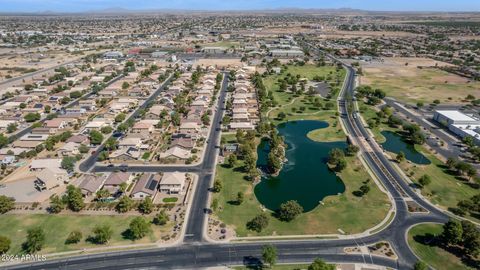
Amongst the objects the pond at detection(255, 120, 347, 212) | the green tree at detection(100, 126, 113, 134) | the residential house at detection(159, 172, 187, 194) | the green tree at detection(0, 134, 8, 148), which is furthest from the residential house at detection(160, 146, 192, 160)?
the green tree at detection(0, 134, 8, 148)

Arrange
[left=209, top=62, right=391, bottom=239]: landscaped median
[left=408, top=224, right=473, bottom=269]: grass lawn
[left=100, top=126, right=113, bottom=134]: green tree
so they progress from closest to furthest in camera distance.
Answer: [left=408, top=224, right=473, bottom=269]: grass lawn → [left=209, top=62, right=391, bottom=239]: landscaped median → [left=100, top=126, right=113, bottom=134]: green tree

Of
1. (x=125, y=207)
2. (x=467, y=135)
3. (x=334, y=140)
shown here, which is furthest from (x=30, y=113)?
(x=467, y=135)

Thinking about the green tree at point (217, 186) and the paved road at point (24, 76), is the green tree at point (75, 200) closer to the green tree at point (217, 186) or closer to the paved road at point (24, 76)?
the green tree at point (217, 186)

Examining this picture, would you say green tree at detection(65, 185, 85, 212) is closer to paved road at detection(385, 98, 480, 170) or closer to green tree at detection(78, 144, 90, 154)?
green tree at detection(78, 144, 90, 154)

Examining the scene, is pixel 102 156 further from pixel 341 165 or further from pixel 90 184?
pixel 341 165

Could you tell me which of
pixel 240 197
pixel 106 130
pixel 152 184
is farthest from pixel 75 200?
pixel 106 130

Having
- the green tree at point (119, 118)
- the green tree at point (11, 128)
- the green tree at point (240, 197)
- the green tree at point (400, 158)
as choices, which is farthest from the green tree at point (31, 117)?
the green tree at point (400, 158)
